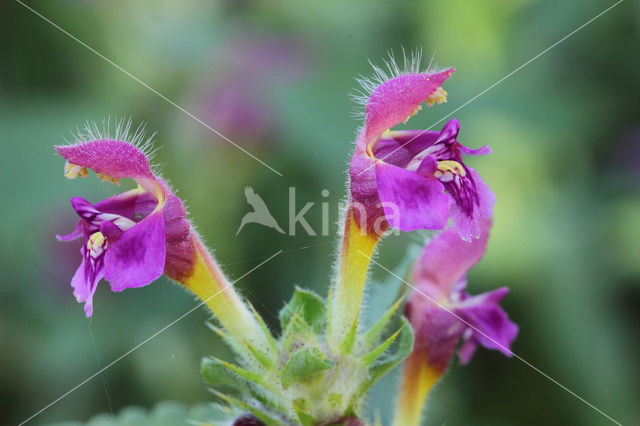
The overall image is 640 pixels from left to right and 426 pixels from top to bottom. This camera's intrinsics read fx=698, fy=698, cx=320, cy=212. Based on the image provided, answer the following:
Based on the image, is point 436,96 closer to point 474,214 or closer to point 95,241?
point 474,214

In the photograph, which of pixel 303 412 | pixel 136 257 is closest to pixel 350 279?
pixel 303 412

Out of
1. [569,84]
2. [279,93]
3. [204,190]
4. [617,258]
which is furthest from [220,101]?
[617,258]

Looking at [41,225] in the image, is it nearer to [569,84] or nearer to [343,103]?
[343,103]

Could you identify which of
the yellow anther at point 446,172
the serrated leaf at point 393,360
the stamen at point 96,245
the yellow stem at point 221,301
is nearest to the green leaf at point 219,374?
the yellow stem at point 221,301

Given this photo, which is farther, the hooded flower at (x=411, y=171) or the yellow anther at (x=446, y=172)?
the yellow anther at (x=446, y=172)

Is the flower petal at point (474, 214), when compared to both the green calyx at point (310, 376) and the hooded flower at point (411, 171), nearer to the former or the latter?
the hooded flower at point (411, 171)

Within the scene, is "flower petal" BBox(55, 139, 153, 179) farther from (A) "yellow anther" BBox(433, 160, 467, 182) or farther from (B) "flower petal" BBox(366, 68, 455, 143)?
(A) "yellow anther" BBox(433, 160, 467, 182)
